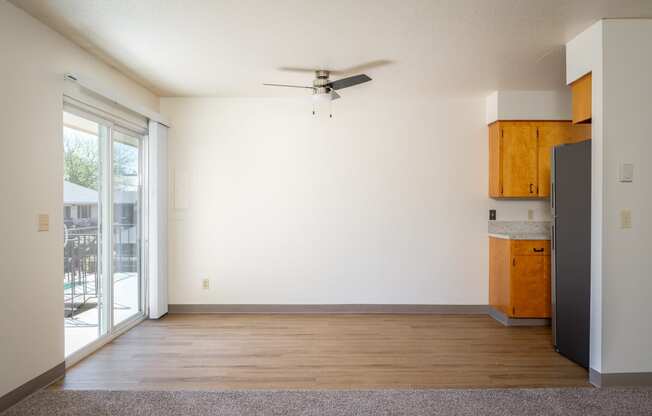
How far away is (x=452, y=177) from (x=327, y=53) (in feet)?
7.40

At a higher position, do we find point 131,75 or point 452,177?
point 131,75

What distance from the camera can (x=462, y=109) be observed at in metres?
4.68

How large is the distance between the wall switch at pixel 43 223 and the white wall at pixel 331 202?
1.88 meters

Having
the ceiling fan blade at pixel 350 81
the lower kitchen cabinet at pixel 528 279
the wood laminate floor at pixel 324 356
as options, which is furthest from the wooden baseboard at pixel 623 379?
the ceiling fan blade at pixel 350 81

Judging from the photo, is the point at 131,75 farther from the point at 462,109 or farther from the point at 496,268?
the point at 496,268

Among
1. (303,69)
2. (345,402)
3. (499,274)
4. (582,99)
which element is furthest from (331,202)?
(582,99)

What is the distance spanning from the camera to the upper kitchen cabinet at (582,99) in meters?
2.93

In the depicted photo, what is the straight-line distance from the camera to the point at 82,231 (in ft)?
10.9

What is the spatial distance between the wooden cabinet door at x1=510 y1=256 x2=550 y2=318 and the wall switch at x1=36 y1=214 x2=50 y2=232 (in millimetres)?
4240

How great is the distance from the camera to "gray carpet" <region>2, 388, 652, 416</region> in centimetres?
241

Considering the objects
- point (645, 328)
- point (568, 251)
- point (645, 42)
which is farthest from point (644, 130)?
point (645, 328)

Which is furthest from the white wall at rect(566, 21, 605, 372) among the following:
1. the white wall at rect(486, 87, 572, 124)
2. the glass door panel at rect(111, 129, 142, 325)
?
the glass door panel at rect(111, 129, 142, 325)

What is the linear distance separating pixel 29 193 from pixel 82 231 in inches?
29.7

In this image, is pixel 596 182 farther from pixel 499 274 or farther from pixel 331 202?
pixel 331 202
